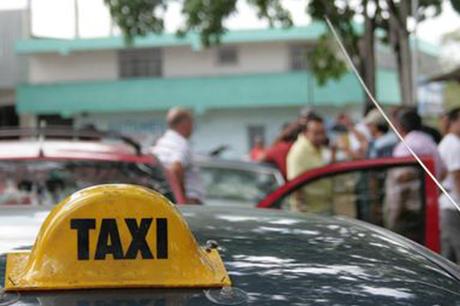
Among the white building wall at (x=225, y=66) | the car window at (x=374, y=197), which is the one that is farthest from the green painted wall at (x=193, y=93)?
the car window at (x=374, y=197)

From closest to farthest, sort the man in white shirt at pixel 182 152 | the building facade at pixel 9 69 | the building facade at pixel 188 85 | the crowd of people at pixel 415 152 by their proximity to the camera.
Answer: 1. the crowd of people at pixel 415 152
2. the man in white shirt at pixel 182 152
3. the building facade at pixel 9 69
4. the building facade at pixel 188 85

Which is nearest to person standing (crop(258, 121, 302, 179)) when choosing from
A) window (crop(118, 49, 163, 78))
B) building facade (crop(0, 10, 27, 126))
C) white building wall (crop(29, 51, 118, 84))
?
building facade (crop(0, 10, 27, 126))

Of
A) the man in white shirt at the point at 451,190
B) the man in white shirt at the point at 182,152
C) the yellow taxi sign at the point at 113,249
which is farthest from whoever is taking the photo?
the man in white shirt at the point at 182,152

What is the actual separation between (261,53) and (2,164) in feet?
88.7

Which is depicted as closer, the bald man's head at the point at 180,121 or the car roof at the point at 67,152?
the car roof at the point at 67,152

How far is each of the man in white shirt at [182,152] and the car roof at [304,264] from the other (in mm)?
3792

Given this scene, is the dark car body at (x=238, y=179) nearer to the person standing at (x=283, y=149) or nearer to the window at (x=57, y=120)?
the person standing at (x=283, y=149)

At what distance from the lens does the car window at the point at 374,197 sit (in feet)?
16.0

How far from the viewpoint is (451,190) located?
5473 millimetres

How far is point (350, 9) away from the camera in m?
9.63

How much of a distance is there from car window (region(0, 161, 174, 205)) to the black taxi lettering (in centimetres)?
319

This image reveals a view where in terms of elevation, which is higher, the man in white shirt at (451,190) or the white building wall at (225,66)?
the white building wall at (225,66)

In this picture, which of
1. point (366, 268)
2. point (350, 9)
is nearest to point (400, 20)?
point (350, 9)

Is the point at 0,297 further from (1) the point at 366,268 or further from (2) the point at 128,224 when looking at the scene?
(1) the point at 366,268
